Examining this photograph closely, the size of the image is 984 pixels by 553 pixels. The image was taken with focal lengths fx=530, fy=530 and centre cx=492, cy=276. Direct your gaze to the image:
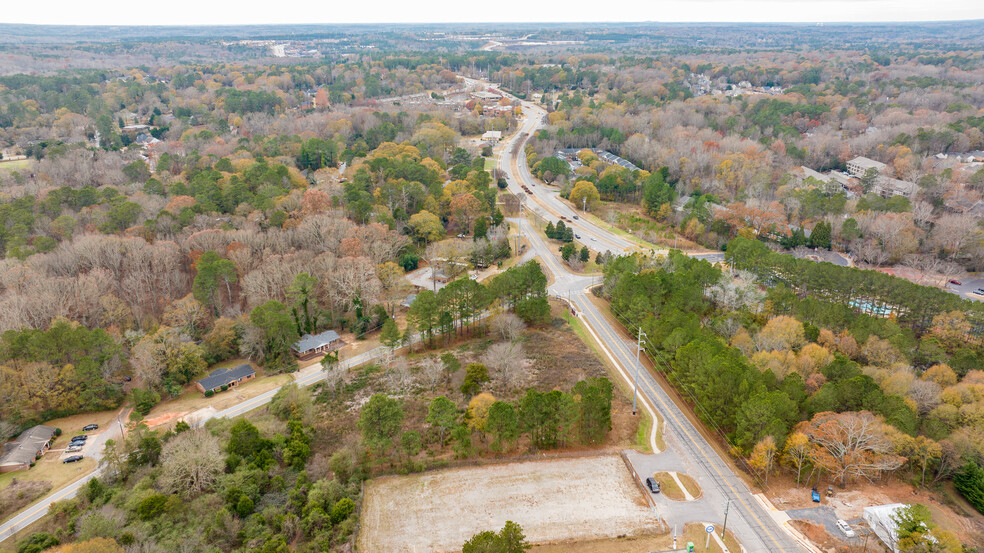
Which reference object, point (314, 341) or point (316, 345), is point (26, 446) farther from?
point (314, 341)

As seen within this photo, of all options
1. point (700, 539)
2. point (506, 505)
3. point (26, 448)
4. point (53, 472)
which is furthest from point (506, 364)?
point (26, 448)

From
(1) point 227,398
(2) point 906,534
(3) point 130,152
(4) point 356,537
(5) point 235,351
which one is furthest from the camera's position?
(3) point 130,152

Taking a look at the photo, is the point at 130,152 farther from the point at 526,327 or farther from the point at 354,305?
the point at 526,327

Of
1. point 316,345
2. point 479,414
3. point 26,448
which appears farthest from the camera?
point 316,345

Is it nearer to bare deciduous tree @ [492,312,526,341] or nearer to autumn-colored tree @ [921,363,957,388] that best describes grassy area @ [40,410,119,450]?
bare deciduous tree @ [492,312,526,341]

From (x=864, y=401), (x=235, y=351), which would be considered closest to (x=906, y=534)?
(x=864, y=401)

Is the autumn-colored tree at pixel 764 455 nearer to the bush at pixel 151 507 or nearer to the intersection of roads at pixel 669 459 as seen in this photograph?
the intersection of roads at pixel 669 459

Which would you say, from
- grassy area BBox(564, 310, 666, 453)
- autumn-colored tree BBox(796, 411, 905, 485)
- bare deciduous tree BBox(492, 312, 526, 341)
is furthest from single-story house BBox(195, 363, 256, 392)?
autumn-colored tree BBox(796, 411, 905, 485)
